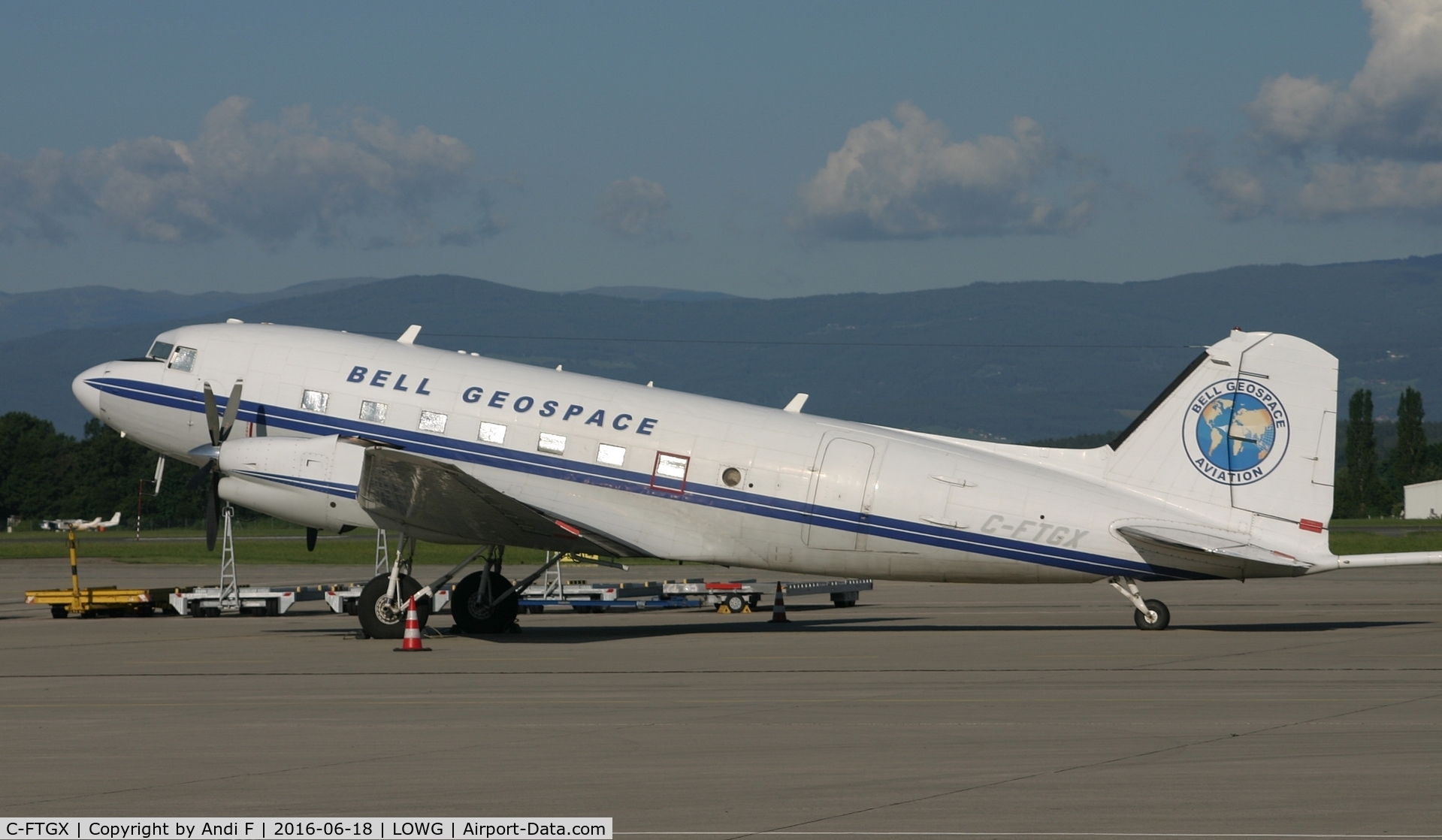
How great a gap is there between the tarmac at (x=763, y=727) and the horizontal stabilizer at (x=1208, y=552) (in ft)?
3.91

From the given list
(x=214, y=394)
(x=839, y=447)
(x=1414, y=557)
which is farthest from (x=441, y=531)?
(x=1414, y=557)

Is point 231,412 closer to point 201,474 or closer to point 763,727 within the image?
point 201,474

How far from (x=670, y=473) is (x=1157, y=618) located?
8.78m

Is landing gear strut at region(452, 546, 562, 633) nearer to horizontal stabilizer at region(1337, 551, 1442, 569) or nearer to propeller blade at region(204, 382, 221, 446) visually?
propeller blade at region(204, 382, 221, 446)

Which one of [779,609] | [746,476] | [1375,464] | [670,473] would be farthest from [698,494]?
[1375,464]

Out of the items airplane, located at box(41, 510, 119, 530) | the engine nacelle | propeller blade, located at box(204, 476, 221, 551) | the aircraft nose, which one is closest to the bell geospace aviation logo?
the engine nacelle

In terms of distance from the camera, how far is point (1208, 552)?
22672mm

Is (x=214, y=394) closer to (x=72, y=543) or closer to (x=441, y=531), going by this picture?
(x=441, y=531)

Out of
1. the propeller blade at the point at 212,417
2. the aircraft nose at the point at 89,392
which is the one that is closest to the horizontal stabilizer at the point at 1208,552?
the propeller blade at the point at 212,417

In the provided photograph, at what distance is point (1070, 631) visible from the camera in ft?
84.0

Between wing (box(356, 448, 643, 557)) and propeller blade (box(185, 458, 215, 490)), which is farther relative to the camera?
propeller blade (box(185, 458, 215, 490))

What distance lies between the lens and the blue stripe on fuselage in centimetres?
2366

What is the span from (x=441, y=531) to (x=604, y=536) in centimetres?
277

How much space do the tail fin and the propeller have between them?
49.7 feet
